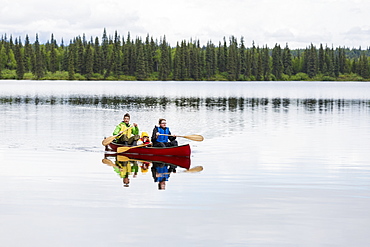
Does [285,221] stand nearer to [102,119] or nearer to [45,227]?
[45,227]

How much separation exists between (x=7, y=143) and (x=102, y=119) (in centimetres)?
1915

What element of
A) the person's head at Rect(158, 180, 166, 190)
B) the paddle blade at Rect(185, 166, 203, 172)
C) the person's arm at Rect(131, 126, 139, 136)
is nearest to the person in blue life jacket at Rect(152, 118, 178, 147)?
the person's arm at Rect(131, 126, 139, 136)

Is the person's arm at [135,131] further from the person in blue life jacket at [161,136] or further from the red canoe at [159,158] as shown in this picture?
the person in blue life jacket at [161,136]

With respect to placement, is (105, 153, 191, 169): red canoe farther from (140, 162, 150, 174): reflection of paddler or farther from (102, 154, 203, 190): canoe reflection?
(140, 162, 150, 174): reflection of paddler

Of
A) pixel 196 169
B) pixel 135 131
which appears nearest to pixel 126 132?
pixel 135 131

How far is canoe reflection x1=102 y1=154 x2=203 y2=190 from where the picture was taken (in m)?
21.1

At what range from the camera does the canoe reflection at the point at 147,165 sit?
21.1 m

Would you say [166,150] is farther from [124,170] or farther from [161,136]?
[124,170]

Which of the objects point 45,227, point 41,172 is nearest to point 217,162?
point 41,172

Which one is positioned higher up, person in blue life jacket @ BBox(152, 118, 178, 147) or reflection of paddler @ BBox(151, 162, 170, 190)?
A: person in blue life jacket @ BBox(152, 118, 178, 147)

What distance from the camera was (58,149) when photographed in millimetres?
29500

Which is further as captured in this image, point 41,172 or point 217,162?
point 217,162

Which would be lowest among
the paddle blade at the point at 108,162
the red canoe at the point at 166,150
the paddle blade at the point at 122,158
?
the paddle blade at the point at 108,162

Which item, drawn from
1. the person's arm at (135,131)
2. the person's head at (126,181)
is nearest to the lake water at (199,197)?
the person's head at (126,181)
